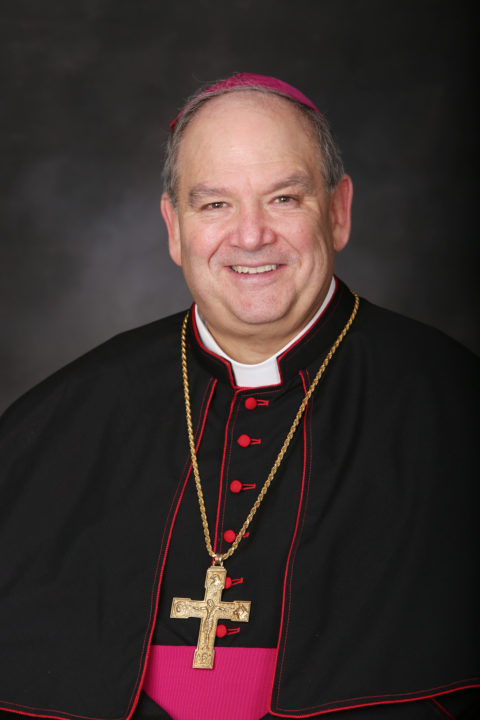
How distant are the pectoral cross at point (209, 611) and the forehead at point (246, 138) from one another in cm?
124

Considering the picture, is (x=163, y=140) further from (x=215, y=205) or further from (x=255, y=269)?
(x=255, y=269)

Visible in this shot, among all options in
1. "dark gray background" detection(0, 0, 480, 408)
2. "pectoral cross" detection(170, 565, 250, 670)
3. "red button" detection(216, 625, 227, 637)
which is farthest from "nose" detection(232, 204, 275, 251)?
"dark gray background" detection(0, 0, 480, 408)

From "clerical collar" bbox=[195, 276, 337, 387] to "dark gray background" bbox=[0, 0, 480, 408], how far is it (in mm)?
2103

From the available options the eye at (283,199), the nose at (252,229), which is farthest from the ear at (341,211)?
the nose at (252,229)

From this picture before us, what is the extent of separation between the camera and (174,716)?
288 centimetres

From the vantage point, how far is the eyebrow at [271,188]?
10.2 ft

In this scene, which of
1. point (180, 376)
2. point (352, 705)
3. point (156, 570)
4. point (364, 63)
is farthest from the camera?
point (364, 63)

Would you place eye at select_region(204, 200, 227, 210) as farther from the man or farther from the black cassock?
the black cassock

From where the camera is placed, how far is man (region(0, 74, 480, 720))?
2795mm

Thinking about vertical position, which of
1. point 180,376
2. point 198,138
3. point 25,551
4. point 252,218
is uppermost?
point 198,138

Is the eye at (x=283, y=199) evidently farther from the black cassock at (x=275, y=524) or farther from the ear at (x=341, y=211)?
the black cassock at (x=275, y=524)

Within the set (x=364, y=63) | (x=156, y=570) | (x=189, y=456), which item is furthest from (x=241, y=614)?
(x=364, y=63)

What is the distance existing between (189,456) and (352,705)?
96cm

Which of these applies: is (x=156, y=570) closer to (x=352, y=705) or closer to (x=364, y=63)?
(x=352, y=705)
